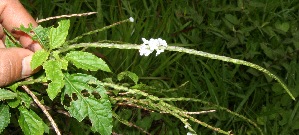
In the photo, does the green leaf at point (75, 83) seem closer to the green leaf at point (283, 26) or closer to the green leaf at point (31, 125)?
the green leaf at point (31, 125)

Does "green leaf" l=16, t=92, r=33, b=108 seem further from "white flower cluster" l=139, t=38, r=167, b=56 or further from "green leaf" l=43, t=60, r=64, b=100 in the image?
"white flower cluster" l=139, t=38, r=167, b=56

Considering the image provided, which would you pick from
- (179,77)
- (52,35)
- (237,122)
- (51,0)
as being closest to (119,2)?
(51,0)

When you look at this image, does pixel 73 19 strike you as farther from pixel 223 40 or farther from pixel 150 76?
pixel 223 40

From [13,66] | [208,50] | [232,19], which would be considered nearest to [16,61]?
[13,66]

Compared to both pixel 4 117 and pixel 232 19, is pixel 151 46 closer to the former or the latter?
pixel 4 117

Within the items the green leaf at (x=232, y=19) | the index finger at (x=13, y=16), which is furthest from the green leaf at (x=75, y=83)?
the green leaf at (x=232, y=19)

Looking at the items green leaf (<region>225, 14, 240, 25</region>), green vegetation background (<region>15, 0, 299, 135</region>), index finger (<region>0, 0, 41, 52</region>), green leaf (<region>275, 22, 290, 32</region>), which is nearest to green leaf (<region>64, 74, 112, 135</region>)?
index finger (<region>0, 0, 41, 52</region>)
